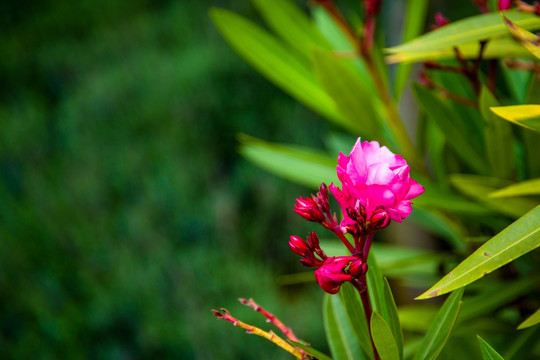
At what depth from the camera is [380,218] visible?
0.28 m

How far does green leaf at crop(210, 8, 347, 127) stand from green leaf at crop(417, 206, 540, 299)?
366 mm

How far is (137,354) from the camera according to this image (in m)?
1.63

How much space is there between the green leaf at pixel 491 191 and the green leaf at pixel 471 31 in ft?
0.37

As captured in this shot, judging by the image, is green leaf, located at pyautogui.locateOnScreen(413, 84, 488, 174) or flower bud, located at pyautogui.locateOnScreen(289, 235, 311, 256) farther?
green leaf, located at pyautogui.locateOnScreen(413, 84, 488, 174)

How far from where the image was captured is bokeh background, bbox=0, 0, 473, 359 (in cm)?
167

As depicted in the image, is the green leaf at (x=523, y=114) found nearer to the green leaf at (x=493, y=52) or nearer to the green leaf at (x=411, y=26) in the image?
the green leaf at (x=493, y=52)

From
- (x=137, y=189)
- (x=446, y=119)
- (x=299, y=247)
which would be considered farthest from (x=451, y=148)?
(x=137, y=189)

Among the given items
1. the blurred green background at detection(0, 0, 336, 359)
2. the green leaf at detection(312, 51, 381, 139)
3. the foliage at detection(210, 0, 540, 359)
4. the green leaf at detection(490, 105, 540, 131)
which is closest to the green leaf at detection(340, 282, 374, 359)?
the foliage at detection(210, 0, 540, 359)

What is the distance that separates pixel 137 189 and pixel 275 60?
1.45 m

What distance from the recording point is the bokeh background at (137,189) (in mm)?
1667

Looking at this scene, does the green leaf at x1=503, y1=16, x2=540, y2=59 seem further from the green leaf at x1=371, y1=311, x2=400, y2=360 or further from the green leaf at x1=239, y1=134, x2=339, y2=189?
the green leaf at x1=239, y1=134, x2=339, y2=189

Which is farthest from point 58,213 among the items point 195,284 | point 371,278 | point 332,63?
point 371,278

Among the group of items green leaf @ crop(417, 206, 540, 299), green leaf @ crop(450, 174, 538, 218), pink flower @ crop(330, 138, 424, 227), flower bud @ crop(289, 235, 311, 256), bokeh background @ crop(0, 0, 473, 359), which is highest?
pink flower @ crop(330, 138, 424, 227)

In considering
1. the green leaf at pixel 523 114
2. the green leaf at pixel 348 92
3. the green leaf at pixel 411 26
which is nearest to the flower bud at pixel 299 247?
the green leaf at pixel 523 114
